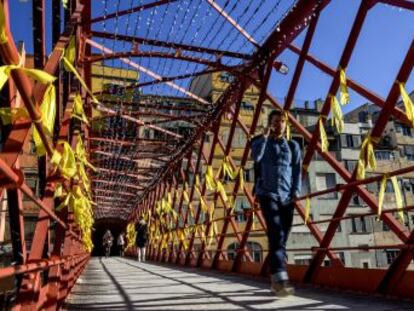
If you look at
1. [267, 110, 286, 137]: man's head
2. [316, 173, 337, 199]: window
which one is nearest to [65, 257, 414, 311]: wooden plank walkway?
[267, 110, 286, 137]: man's head

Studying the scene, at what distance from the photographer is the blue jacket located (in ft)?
15.3

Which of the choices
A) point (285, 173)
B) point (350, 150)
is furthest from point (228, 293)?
point (350, 150)

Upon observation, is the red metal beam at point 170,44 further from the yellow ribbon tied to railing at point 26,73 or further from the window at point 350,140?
the window at point 350,140

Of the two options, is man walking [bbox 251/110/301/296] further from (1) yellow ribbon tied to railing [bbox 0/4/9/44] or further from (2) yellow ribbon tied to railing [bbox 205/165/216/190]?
(2) yellow ribbon tied to railing [bbox 205/165/216/190]

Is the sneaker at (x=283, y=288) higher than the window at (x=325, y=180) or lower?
lower

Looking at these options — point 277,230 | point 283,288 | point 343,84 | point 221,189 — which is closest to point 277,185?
point 277,230

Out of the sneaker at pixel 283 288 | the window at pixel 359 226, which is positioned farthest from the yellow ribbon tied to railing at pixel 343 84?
the window at pixel 359 226

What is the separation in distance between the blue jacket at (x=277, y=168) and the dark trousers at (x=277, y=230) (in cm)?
8

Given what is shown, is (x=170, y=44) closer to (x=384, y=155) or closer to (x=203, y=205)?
(x=203, y=205)

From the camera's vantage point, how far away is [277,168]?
4734mm

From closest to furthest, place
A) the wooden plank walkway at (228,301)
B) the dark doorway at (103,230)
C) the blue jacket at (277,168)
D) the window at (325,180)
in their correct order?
A: the wooden plank walkway at (228,301) < the blue jacket at (277,168) < the window at (325,180) < the dark doorway at (103,230)

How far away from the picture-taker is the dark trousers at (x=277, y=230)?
4406 millimetres

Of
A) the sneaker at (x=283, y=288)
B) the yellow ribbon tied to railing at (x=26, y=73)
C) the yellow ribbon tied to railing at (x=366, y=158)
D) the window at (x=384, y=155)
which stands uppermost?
the window at (x=384, y=155)

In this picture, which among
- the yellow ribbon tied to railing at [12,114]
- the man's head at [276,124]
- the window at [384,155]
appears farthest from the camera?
the window at [384,155]
